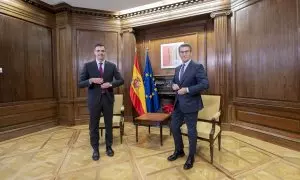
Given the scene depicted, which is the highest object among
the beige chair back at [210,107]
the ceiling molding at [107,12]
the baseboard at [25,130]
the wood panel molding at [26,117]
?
the ceiling molding at [107,12]

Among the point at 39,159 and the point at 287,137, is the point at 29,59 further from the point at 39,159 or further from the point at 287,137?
the point at 287,137

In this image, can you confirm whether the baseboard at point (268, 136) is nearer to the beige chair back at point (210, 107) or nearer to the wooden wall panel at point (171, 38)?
the beige chair back at point (210, 107)

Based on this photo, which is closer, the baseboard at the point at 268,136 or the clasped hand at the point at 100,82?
the clasped hand at the point at 100,82

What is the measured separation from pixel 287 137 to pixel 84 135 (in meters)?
3.50

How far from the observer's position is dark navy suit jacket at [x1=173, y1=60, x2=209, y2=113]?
7.34 feet

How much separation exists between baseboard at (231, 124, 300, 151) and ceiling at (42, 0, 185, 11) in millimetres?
3022

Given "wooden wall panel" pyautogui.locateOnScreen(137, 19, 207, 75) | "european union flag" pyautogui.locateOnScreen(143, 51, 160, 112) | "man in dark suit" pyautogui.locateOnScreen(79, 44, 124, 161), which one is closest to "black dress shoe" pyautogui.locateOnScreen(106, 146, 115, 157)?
"man in dark suit" pyautogui.locateOnScreen(79, 44, 124, 161)

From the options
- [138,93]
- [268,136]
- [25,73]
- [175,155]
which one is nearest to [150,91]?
[138,93]

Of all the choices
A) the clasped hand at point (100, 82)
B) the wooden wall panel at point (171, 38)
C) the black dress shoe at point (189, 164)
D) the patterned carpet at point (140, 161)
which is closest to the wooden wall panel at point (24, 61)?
the patterned carpet at point (140, 161)

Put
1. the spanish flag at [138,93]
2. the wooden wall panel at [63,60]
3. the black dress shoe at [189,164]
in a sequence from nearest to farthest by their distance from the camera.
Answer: the black dress shoe at [189,164]
the spanish flag at [138,93]
the wooden wall panel at [63,60]

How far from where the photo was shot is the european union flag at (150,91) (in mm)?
4535

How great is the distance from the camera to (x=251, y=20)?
11.5 ft

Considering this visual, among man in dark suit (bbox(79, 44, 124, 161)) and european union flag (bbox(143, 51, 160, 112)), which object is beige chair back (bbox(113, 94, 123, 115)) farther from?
european union flag (bbox(143, 51, 160, 112))

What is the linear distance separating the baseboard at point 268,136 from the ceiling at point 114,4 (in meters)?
3.02
